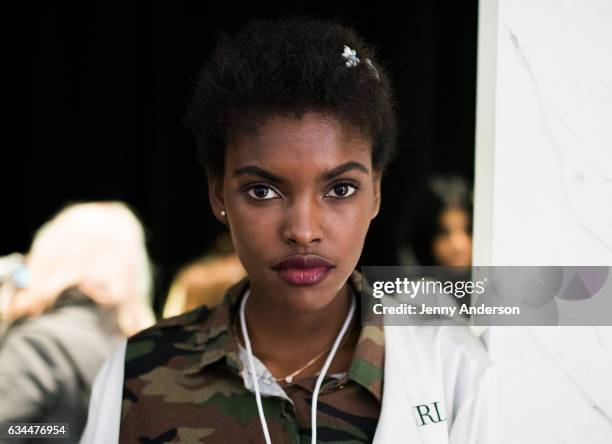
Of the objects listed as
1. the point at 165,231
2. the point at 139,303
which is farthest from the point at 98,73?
the point at 139,303

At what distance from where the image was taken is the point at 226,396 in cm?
126

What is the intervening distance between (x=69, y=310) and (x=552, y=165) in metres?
1.30

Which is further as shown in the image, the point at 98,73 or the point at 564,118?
the point at 98,73

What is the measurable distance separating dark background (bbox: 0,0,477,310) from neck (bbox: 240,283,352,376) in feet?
6.37

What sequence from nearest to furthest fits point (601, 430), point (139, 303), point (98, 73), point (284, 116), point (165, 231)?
1. point (284, 116)
2. point (601, 430)
3. point (139, 303)
4. point (98, 73)
5. point (165, 231)

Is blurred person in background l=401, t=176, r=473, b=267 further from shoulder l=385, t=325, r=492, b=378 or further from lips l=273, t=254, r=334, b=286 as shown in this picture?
lips l=273, t=254, r=334, b=286

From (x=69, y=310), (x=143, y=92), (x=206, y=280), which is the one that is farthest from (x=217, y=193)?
(x=143, y=92)

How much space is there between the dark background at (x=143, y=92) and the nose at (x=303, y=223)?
2067mm

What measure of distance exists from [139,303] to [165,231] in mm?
1307

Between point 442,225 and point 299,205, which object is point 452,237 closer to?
point 442,225

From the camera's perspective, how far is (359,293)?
4.42 feet

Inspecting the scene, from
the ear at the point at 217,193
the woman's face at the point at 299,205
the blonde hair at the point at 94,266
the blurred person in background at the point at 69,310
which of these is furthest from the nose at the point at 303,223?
the blonde hair at the point at 94,266

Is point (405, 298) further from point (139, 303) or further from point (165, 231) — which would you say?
point (165, 231)

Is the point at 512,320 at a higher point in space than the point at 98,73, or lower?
lower
